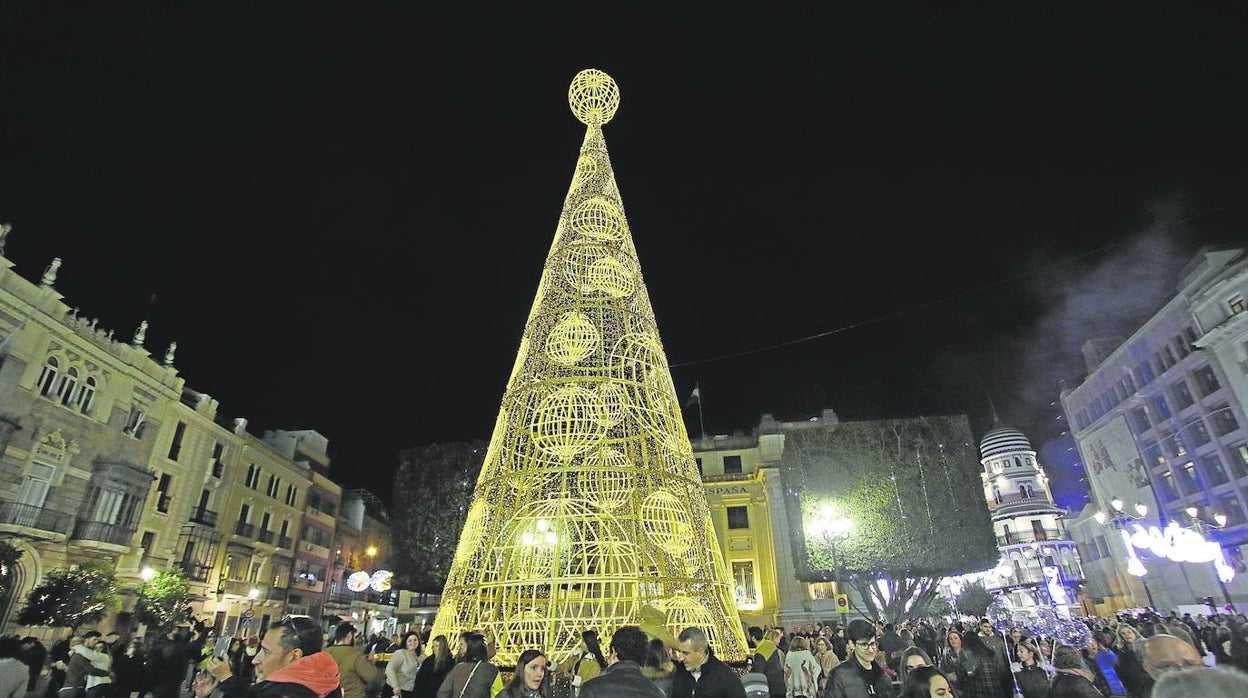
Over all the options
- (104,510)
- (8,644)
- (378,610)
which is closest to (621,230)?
(8,644)

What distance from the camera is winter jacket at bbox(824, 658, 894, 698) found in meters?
5.54

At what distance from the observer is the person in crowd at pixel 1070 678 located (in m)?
4.35

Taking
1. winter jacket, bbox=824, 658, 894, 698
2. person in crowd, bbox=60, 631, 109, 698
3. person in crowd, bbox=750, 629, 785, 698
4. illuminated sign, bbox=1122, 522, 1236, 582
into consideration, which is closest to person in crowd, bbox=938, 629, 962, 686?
winter jacket, bbox=824, 658, 894, 698

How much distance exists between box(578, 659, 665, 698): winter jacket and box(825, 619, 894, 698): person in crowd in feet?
11.1

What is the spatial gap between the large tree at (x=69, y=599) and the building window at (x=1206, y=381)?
49.1 m

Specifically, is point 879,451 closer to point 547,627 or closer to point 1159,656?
point 547,627

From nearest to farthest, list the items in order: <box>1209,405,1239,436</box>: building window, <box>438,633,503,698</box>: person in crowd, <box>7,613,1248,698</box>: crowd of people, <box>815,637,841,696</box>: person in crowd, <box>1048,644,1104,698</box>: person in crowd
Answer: <box>7,613,1248,698</box>: crowd of people < <box>1048,644,1104,698</box>: person in crowd < <box>438,633,503,698</box>: person in crowd < <box>815,637,841,696</box>: person in crowd < <box>1209,405,1239,436</box>: building window

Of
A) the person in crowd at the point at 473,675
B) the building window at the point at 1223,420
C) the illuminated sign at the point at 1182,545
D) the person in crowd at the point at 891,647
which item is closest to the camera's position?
the person in crowd at the point at 473,675

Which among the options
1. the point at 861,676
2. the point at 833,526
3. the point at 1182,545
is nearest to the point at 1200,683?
the point at 861,676

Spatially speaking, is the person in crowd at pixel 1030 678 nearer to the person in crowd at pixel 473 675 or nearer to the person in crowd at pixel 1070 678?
the person in crowd at pixel 1070 678

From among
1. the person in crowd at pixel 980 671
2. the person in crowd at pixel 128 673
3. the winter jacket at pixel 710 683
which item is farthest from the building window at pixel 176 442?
the person in crowd at pixel 980 671

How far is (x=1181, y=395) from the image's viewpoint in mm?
33531

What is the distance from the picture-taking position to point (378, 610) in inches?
1869

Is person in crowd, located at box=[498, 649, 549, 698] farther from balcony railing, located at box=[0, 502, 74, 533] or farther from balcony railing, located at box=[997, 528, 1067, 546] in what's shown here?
balcony railing, located at box=[997, 528, 1067, 546]
